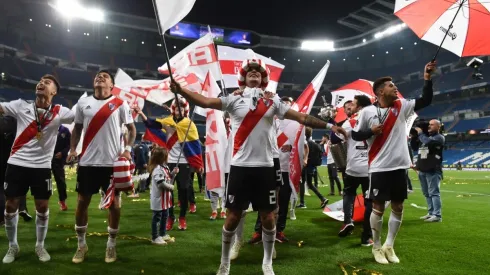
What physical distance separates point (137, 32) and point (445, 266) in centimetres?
5272

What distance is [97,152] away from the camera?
433cm

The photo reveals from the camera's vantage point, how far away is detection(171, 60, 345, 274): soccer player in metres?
3.72

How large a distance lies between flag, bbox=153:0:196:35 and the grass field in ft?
8.64

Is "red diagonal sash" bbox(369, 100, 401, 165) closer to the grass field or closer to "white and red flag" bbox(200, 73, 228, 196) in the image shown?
the grass field

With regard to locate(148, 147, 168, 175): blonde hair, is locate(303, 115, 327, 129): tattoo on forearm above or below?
above

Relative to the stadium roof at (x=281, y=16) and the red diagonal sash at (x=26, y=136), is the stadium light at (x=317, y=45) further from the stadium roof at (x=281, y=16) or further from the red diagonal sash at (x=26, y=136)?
the red diagonal sash at (x=26, y=136)

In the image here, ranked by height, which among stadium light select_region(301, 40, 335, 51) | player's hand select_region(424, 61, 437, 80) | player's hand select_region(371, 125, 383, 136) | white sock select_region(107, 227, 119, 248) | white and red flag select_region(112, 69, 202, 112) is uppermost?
stadium light select_region(301, 40, 335, 51)

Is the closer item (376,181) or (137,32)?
(376,181)

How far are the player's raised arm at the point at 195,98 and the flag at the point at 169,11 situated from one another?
1.73ft

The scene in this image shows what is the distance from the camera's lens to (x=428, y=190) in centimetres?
786

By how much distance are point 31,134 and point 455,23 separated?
5.55 m

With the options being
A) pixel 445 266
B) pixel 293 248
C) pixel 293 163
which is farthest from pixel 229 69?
pixel 445 266

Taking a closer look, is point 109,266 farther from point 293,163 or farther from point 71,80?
point 71,80

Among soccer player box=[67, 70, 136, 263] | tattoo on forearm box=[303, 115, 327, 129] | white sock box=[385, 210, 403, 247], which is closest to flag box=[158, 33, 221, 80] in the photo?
soccer player box=[67, 70, 136, 263]
